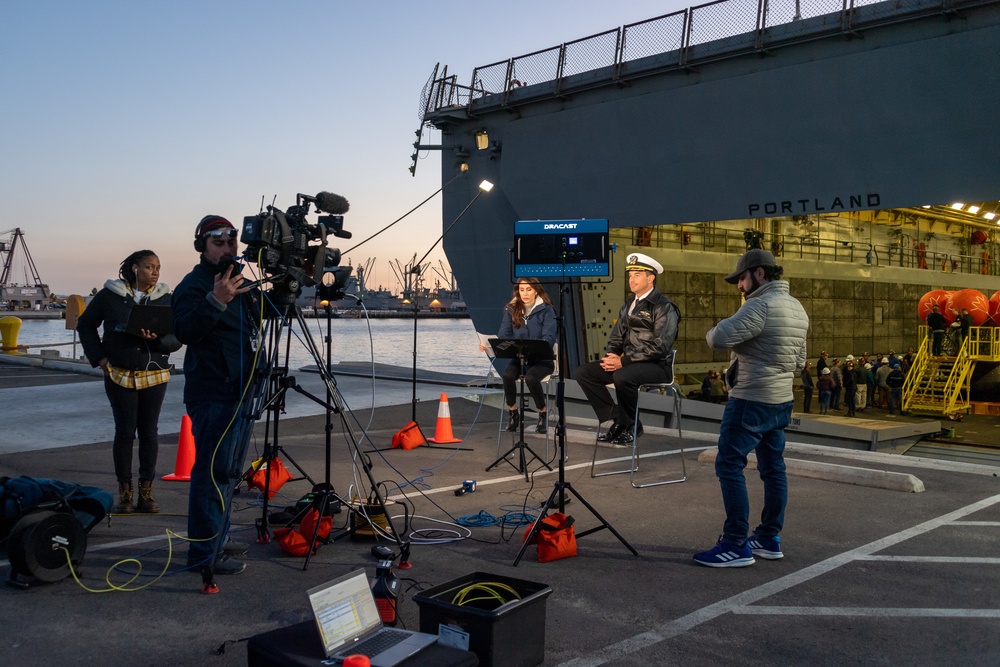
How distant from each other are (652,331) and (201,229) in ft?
14.7

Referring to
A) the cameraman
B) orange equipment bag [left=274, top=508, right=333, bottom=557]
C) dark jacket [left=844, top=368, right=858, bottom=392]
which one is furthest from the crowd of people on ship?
the cameraman

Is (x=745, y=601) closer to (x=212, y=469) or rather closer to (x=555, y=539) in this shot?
(x=555, y=539)

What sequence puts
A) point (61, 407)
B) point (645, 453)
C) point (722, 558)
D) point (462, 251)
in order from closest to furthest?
1. point (722, 558)
2. point (645, 453)
3. point (61, 407)
4. point (462, 251)

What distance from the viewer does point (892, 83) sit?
12.3 metres

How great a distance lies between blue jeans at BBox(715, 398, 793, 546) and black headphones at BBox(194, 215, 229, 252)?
10.1ft

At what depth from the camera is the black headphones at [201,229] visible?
13.9 feet

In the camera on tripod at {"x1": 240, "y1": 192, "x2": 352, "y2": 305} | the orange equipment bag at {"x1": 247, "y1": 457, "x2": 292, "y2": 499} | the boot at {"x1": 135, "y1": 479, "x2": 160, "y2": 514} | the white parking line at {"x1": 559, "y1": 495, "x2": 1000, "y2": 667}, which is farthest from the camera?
the orange equipment bag at {"x1": 247, "y1": 457, "x2": 292, "y2": 499}

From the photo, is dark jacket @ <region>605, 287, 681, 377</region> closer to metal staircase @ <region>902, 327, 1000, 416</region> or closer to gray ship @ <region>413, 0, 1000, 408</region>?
gray ship @ <region>413, 0, 1000, 408</region>

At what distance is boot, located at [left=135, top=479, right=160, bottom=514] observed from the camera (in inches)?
214

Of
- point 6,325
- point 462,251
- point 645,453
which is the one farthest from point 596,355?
point 6,325

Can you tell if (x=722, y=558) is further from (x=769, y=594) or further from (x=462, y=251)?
(x=462, y=251)

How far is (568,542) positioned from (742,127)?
11.2 m

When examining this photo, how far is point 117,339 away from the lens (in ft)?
17.4

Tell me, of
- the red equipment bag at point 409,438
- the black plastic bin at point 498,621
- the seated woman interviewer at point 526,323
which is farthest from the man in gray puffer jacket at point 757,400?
the red equipment bag at point 409,438
